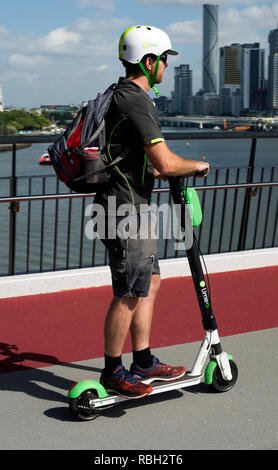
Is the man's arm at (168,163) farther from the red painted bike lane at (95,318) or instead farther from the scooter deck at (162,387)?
the red painted bike lane at (95,318)

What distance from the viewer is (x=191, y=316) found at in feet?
15.5

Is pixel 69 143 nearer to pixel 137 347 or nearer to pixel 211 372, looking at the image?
pixel 137 347

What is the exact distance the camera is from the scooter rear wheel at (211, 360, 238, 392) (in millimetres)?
3233

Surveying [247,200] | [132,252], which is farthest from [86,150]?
[247,200]

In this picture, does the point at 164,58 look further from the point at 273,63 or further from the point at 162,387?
the point at 273,63

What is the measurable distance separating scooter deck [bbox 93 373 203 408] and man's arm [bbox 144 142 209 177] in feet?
3.49

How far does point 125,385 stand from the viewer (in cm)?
297

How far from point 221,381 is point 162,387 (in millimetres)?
377

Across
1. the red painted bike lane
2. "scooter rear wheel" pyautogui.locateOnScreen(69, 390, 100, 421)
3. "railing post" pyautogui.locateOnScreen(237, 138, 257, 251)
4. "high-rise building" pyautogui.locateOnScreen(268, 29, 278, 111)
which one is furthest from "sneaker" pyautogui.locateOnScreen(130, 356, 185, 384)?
"high-rise building" pyautogui.locateOnScreen(268, 29, 278, 111)

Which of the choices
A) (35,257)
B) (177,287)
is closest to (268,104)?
(35,257)

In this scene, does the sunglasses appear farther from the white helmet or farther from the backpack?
the backpack

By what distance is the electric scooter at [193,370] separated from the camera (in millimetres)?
2891

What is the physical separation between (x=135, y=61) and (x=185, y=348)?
77.4 inches

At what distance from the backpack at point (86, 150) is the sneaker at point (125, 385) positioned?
3.07 ft
